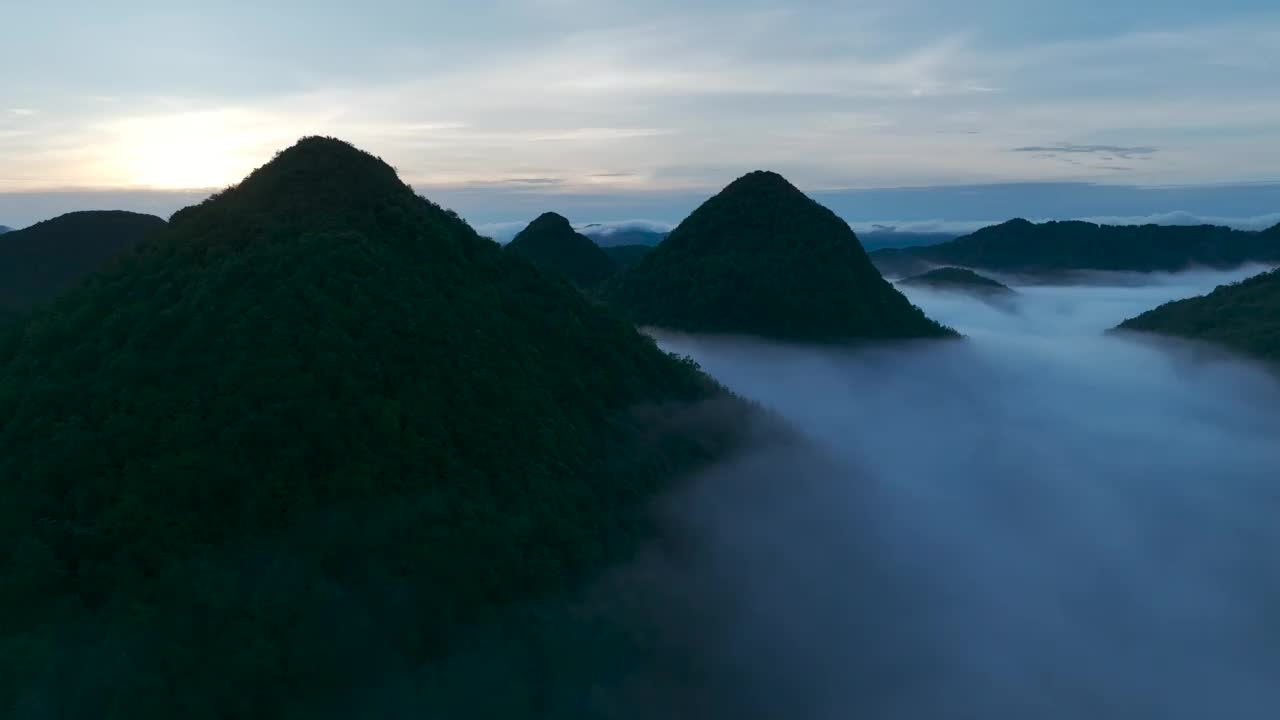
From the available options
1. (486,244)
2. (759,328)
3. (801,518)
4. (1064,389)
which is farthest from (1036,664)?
(1064,389)

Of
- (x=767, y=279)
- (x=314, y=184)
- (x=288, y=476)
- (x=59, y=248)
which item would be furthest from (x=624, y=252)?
(x=288, y=476)

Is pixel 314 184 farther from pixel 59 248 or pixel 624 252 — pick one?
pixel 624 252

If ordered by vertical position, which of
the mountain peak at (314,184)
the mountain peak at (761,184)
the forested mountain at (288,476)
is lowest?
the forested mountain at (288,476)

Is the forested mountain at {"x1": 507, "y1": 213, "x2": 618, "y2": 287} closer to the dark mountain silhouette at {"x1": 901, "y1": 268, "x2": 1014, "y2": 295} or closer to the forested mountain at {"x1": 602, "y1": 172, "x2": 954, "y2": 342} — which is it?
the forested mountain at {"x1": 602, "y1": 172, "x2": 954, "y2": 342}

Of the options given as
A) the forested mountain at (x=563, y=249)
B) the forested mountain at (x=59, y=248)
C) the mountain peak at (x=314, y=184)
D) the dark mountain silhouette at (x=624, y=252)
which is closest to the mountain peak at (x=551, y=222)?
the forested mountain at (x=563, y=249)

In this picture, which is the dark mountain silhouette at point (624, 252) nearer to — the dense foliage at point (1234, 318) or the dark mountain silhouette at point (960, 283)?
the dark mountain silhouette at point (960, 283)

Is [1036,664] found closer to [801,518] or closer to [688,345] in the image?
[801,518]
